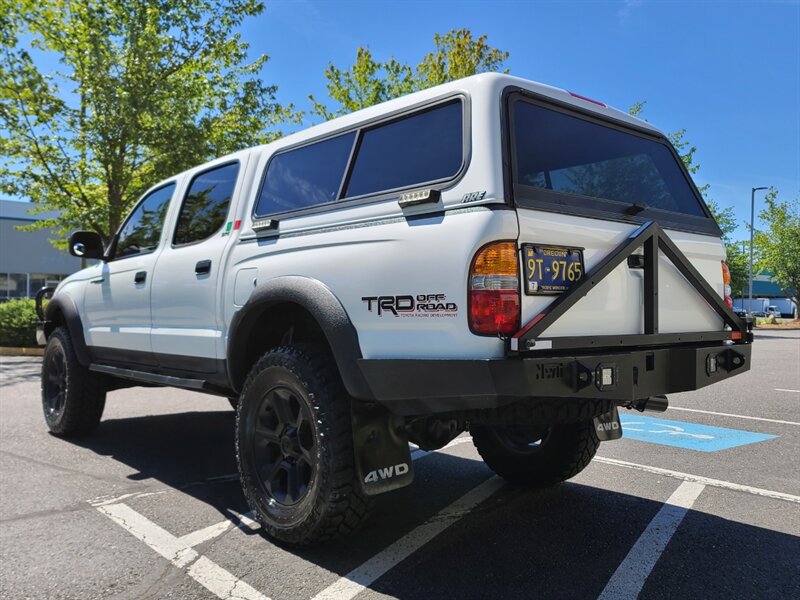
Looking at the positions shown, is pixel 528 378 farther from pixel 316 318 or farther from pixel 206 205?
pixel 206 205

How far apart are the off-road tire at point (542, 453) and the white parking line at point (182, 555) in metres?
1.83

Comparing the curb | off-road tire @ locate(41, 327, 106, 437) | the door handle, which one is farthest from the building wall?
the door handle

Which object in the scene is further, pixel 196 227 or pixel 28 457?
pixel 28 457

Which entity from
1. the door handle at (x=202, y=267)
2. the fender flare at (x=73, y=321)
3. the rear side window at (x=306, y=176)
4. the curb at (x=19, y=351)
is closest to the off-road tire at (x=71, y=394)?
the fender flare at (x=73, y=321)

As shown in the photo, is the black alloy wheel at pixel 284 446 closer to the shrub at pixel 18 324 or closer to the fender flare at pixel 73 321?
the fender flare at pixel 73 321

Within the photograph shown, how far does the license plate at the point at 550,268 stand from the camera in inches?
98.3

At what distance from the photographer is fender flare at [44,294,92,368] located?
17.4ft

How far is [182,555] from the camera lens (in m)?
3.08

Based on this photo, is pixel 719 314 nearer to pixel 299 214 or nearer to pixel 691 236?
pixel 691 236

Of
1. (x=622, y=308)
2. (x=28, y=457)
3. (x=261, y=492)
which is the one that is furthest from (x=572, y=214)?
(x=28, y=457)

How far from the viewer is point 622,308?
2850 millimetres

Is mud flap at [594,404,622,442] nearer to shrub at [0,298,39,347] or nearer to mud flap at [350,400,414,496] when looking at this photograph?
mud flap at [350,400,414,496]

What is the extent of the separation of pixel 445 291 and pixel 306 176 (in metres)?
1.40

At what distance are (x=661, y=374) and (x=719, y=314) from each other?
782 millimetres
